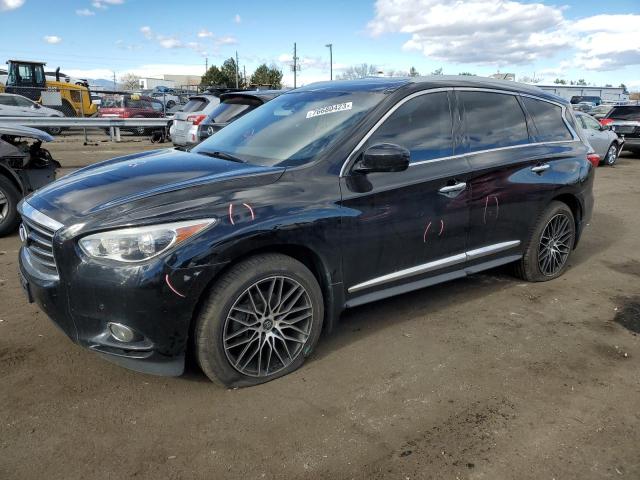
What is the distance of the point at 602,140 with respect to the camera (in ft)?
47.2

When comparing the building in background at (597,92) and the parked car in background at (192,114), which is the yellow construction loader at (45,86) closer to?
the parked car in background at (192,114)

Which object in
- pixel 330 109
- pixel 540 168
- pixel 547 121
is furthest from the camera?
pixel 547 121

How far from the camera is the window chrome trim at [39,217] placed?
2822 mm

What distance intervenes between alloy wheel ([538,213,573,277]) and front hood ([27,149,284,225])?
287 cm

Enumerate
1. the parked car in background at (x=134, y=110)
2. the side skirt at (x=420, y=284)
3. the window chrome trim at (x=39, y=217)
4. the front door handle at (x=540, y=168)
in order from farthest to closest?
the parked car in background at (x=134, y=110), the front door handle at (x=540, y=168), the side skirt at (x=420, y=284), the window chrome trim at (x=39, y=217)

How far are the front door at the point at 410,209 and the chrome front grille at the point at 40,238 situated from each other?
167cm

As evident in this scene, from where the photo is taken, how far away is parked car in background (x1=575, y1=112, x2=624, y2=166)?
13.9 m

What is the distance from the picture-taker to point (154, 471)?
94.5 inches

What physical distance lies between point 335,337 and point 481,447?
1.43 meters

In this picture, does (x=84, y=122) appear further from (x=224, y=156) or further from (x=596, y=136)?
(x=596, y=136)

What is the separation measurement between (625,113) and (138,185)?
703 inches

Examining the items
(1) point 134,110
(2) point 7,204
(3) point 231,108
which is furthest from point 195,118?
(1) point 134,110

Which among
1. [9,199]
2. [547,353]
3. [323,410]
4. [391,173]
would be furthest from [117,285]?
[9,199]

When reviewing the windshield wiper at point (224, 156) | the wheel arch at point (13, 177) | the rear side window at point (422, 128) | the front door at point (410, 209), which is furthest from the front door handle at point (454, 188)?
the wheel arch at point (13, 177)
